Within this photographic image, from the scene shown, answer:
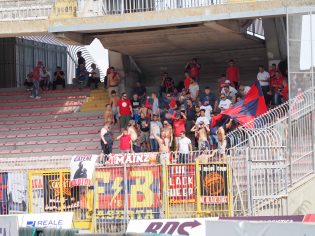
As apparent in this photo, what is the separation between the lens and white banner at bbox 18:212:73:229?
77.9 feet

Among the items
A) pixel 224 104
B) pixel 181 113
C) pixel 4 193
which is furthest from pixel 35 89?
pixel 4 193

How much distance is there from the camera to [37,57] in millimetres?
42531

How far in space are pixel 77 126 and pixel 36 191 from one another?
8175mm

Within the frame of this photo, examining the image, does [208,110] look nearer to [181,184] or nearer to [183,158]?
[183,158]

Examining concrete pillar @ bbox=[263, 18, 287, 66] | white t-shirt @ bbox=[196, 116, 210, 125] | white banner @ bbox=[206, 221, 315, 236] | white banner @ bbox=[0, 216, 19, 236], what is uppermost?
concrete pillar @ bbox=[263, 18, 287, 66]

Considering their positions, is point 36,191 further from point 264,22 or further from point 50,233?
point 264,22

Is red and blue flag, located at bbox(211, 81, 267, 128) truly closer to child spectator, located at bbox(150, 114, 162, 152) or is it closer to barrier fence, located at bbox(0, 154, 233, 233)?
child spectator, located at bbox(150, 114, 162, 152)

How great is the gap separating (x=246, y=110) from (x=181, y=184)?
5127 mm

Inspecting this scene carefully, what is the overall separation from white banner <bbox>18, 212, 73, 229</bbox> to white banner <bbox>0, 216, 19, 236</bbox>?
2.42 metres

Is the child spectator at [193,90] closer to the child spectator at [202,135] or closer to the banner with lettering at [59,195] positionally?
the child spectator at [202,135]

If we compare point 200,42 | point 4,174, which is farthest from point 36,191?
point 200,42

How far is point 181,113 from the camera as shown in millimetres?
31000

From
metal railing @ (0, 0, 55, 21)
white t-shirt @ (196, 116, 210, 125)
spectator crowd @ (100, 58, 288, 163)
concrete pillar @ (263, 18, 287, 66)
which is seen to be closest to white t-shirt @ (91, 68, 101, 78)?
spectator crowd @ (100, 58, 288, 163)

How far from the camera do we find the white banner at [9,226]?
21047 mm
